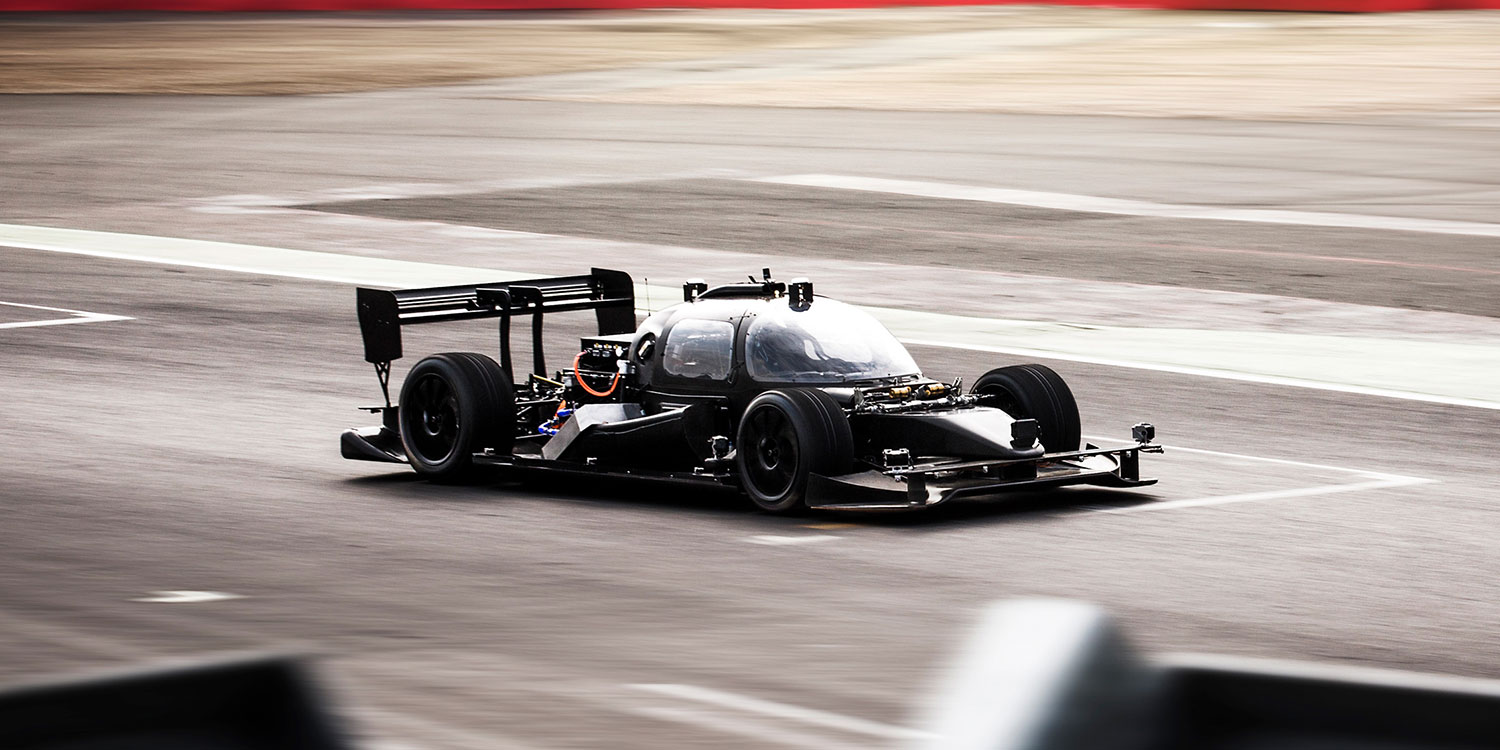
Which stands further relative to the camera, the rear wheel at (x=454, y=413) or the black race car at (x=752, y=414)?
the rear wheel at (x=454, y=413)

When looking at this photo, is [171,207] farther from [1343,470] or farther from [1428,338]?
[1343,470]

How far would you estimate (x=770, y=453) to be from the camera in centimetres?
1310

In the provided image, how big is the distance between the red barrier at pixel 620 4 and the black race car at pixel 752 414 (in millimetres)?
60369

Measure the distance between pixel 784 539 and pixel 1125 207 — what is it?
21791 mm

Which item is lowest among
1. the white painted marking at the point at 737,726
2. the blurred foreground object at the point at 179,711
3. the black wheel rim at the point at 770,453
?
A: the white painted marking at the point at 737,726

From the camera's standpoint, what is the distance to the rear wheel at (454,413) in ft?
46.8

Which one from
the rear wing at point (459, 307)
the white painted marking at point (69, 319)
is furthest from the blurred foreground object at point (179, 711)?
the white painted marking at point (69, 319)

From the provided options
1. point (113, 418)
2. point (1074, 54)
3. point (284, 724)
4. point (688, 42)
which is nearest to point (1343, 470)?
point (113, 418)

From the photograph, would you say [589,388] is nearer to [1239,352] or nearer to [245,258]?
[1239,352]

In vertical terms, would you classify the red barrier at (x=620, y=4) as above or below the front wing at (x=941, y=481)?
above

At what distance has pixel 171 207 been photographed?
33.5 m

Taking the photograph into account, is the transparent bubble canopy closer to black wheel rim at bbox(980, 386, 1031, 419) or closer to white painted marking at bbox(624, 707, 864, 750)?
black wheel rim at bbox(980, 386, 1031, 419)

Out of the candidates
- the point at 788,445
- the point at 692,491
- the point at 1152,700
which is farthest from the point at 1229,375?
the point at 1152,700

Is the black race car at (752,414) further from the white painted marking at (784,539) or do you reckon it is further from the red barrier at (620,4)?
the red barrier at (620,4)
